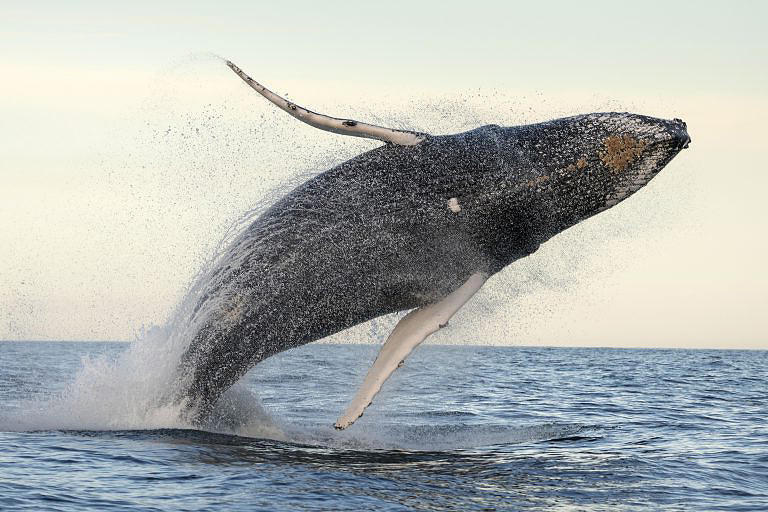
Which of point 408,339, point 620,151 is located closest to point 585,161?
point 620,151

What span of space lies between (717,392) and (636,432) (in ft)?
42.9

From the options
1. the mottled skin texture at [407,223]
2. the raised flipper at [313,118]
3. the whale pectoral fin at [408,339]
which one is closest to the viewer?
the mottled skin texture at [407,223]

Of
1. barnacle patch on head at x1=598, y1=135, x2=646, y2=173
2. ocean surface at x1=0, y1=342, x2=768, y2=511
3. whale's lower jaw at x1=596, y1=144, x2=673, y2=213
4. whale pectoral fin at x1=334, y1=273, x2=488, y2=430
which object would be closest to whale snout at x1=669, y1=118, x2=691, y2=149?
whale's lower jaw at x1=596, y1=144, x2=673, y2=213

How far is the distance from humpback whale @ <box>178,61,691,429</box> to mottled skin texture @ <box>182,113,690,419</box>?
0.01 metres

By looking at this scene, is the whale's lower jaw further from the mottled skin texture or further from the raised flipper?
the raised flipper

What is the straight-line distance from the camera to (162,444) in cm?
1172

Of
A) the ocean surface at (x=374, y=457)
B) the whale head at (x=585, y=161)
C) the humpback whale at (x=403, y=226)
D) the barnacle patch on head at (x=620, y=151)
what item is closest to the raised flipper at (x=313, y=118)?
the humpback whale at (x=403, y=226)

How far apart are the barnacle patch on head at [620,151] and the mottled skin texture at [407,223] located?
0.04 ft

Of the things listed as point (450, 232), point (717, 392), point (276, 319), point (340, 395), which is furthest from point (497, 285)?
point (717, 392)

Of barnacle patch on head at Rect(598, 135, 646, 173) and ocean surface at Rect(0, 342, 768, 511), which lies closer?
A: ocean surface at Rect(0, 342, 768, 511)

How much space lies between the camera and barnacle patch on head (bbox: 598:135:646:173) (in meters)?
10.8

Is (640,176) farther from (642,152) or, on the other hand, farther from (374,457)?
(374,457)

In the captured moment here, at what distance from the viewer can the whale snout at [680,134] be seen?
10711mm

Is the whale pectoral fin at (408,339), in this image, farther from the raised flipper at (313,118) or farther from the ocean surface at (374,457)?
the raised flipper at (313,118)
